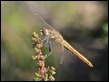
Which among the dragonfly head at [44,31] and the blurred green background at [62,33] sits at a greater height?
the dragonfly head at [44,31]

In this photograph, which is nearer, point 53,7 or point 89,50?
point 89,50

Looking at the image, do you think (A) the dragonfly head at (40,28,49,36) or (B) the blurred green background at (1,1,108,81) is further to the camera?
(B) the blurred green background at (1,1,108,81)

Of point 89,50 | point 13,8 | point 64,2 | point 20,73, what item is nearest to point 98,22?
point 64,2

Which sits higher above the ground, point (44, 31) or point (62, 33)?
point (44, 31)

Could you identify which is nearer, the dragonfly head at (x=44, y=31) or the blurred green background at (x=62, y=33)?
the dragonfly head at (x=44, y=31)

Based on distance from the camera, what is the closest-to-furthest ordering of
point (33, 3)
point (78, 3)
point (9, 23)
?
point (9, 23) < point (33, 3) < point (78, 3)

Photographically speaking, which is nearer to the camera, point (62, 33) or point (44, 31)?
point (44, 31)

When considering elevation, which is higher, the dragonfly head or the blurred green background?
the dragonfly head

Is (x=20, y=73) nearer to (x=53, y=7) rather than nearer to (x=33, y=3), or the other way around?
(x=33, y=3)
